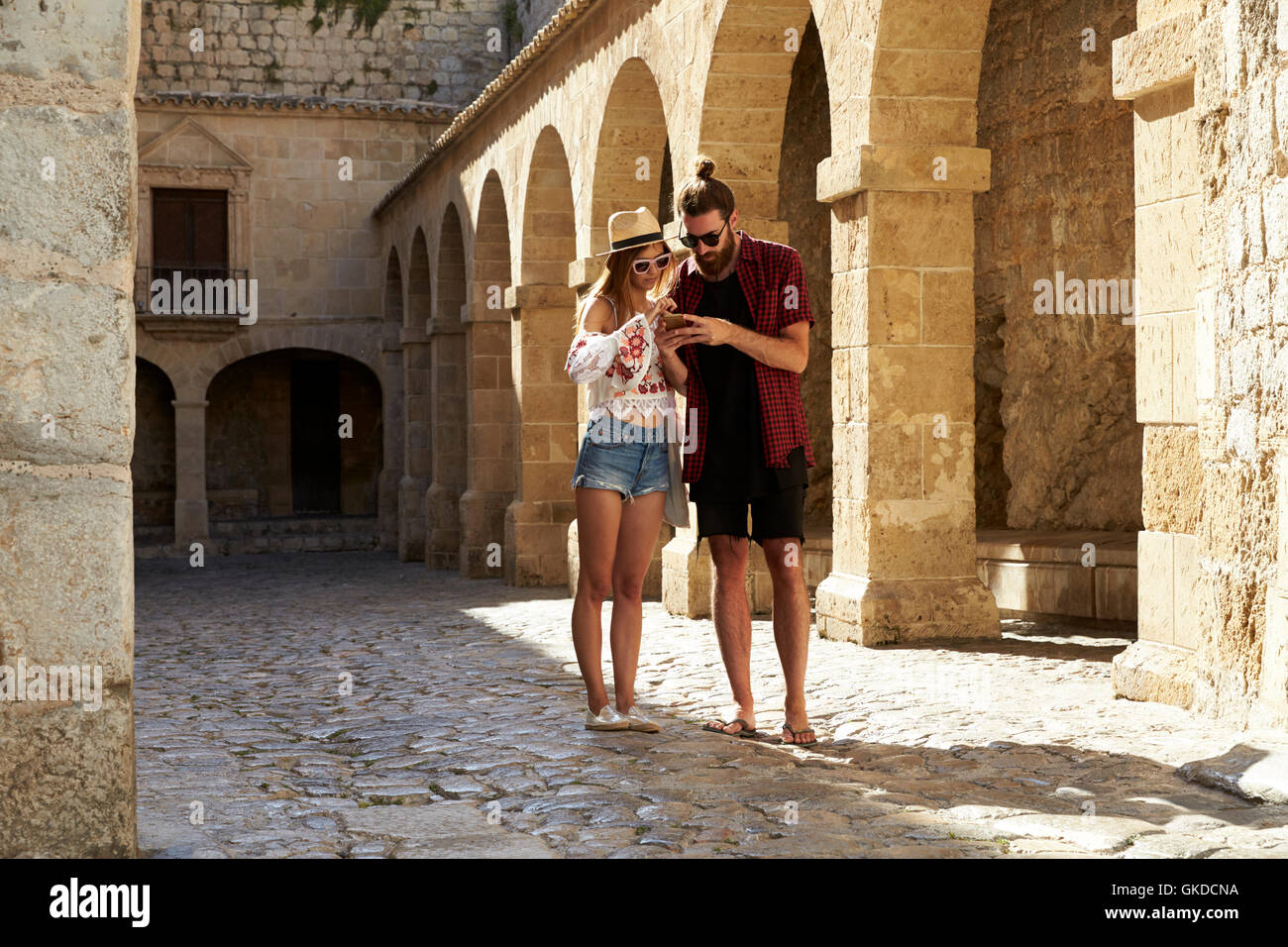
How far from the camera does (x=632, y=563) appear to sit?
4867 mm

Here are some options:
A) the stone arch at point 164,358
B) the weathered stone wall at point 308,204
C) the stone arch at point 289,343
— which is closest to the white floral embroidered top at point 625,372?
the stone arch at point 289,343

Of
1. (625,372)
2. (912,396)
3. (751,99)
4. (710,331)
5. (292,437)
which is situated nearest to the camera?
(710,331)

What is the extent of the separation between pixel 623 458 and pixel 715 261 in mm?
687

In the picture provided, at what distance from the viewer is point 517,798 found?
409 cm

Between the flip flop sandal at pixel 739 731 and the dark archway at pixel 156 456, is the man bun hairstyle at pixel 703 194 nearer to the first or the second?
the flip flop sandal at pixel 739 731

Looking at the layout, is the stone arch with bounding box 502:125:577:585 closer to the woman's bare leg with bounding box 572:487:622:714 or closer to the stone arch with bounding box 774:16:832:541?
the stone arch with bounding box 774:16:832:541

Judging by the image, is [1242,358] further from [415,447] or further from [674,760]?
[415,447]

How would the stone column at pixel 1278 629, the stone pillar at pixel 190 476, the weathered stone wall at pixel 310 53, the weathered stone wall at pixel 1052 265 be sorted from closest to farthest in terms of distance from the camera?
the stone column at pixel 1278 629, the weathered stone wall at pixel 1052 265, the stone pillar at pixel 190 476, the weathered stone wall at pixel 310 53

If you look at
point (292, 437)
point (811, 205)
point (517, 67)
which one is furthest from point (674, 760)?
point (292, 437)

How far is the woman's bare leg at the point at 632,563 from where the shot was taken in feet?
16.0

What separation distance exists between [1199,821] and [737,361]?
1.91 metres

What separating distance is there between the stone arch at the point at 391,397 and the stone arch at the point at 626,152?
10060 millimetres
